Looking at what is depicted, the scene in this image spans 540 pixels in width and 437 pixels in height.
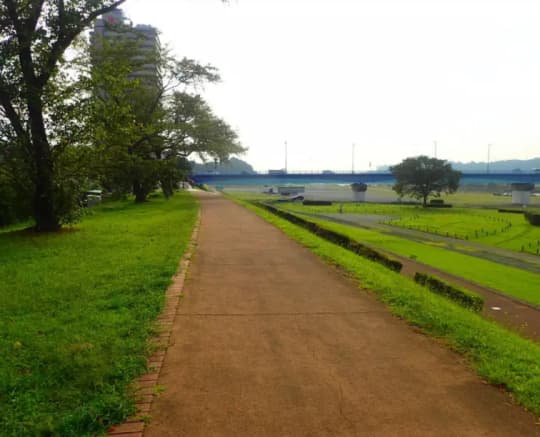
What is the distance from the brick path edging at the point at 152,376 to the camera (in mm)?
2935

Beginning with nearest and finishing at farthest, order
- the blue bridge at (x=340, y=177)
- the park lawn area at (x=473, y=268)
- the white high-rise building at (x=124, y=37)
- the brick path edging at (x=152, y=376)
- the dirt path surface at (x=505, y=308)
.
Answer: the brick path edging at (x=152, y=376)
the dirt path surface at (x=505, y=308)
the white high-rise building at (x=124, y=37)
the park lawn area at (x=473, y=268)
the blue bridge at (x=340, y=177)

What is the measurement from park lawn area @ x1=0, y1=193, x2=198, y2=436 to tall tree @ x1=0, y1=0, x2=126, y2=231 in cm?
434

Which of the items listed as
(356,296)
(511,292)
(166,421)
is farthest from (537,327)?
(166,421)

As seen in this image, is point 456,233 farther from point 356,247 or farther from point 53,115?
point 53,115

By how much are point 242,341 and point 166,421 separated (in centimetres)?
160

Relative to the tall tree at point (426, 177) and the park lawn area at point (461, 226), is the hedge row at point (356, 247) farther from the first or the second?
the tall tree at point (426, 177)

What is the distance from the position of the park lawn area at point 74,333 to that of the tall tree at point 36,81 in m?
4.34

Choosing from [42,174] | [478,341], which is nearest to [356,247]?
[478,341]

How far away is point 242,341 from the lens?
4.57 metres

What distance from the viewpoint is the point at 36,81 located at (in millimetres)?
12312

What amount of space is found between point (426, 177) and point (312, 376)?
65086mm

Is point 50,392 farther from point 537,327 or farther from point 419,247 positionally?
point 419,247

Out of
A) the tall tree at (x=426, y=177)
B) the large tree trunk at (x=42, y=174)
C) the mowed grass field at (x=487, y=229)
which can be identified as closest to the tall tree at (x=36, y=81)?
the large tree trunk at (x=42, y=174)

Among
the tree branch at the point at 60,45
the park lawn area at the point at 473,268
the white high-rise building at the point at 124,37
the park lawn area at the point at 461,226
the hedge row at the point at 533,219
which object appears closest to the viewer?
the tree branch at the point at 60,45
